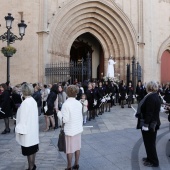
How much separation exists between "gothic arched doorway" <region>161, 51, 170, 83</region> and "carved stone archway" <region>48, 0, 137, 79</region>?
216 inches

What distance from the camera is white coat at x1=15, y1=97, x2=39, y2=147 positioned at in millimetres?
4363

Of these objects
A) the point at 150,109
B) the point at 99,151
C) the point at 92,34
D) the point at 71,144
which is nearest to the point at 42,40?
the point at 92,34

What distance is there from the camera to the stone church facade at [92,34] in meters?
16.5

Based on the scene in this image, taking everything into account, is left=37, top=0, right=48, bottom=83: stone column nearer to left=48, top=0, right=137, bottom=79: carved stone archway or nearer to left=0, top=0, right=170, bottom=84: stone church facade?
left=0, top=0, right=170, bottom=84: stone church facade

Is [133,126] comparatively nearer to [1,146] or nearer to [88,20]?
[1,146]

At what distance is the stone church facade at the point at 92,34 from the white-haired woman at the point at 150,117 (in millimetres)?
11885

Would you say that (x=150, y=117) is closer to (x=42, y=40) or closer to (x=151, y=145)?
(x=151, y=145)

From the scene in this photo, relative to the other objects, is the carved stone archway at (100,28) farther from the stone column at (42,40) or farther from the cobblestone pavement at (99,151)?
the cobblestone pavement at (99,151)

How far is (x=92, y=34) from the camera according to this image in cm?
2156

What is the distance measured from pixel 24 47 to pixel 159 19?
13.0 m

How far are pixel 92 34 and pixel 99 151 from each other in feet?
53.9

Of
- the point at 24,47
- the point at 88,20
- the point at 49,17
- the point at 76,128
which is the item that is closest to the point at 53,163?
the point at 76,128

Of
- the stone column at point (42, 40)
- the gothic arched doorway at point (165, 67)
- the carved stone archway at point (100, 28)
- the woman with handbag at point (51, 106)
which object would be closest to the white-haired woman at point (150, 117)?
the woman with handbag at point (51, 106)

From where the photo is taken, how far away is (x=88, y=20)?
20.6 m
